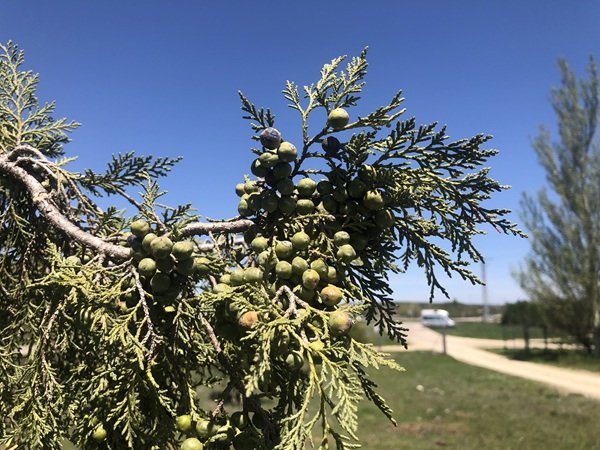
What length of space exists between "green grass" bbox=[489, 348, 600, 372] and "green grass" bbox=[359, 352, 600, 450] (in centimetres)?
645

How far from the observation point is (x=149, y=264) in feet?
6.09

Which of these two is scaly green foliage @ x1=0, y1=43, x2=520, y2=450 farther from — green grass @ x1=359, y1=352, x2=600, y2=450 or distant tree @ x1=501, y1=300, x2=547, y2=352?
distant tree @ x1=501, y1=300, x2=547, y2=352

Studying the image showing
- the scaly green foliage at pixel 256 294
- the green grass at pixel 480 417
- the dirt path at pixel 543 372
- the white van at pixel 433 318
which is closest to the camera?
the scaly green foliage at pixel 256 294

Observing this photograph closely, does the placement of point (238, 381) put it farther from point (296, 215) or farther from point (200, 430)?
point (296, 215)

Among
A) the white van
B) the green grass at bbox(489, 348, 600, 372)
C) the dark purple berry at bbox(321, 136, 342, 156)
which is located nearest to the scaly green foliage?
the dark purple berry at bbox(321, 136, 342, 156)

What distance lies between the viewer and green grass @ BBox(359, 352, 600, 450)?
1037 cm

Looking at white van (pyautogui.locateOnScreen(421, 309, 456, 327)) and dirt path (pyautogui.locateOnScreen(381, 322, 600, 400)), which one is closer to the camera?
dirt path (pyautogui.locateOnScreen(381, 322, 600, 400))

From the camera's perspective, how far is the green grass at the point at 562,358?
24281 millimetres

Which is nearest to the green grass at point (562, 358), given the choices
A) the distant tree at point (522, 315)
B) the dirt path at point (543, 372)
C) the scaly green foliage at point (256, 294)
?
the dirt path at point (543, 372)

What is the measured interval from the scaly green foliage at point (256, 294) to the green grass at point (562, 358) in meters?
25.3

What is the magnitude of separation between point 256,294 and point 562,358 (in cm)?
2959

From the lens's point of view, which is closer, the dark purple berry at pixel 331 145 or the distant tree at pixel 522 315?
the dark purple berry at pixel 331 145

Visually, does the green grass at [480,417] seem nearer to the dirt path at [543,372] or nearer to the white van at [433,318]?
the dirt path at [543,372]

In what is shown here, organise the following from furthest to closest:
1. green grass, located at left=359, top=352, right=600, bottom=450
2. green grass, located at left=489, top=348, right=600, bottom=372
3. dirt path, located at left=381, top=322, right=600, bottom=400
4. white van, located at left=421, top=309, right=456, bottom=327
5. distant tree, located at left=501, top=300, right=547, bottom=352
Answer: white van, located at left=421, top=309, right=456, bottom=327 → distant tree, located at left=501, top=300, right=547, bottom=352 → green grass, located at left=489, top=348, right=600, bottom=372 → dirt path, located at left=381, top=322, right=600, bottom=400 → green grass, located at left=359, top=352, right=600, bottom=450
